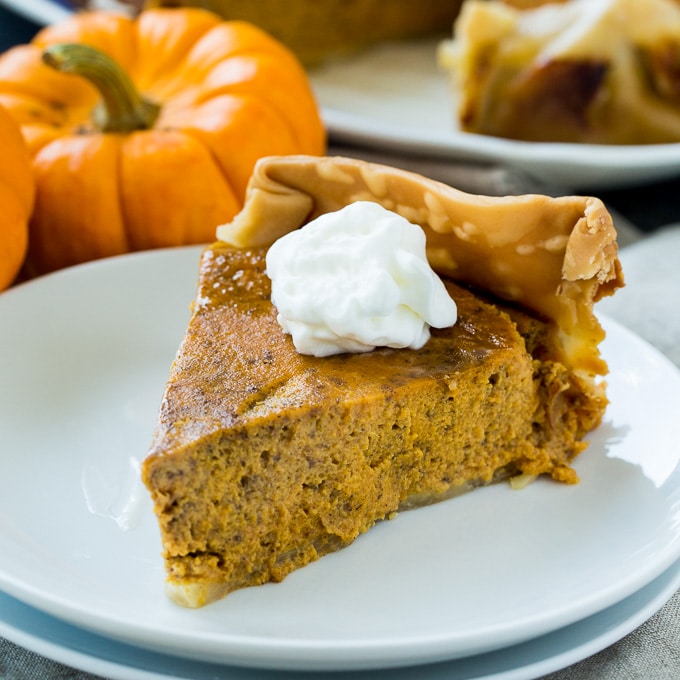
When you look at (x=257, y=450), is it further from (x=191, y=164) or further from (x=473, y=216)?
(x=191, y=164)

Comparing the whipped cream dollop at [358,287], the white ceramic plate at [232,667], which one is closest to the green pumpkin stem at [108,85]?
the whipped cream dollop at [358,287]

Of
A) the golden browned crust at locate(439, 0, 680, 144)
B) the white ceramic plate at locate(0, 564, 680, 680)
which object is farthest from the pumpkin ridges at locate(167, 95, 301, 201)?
the white ceramic plate at locate(0, 564, 680, 680)

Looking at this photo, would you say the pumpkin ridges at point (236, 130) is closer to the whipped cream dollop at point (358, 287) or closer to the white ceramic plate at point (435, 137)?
the white ceramic plate at point (435, 137)

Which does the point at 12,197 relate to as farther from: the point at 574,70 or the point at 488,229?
the point at 574,70

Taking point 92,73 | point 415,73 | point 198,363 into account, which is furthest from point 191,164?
point 415,73

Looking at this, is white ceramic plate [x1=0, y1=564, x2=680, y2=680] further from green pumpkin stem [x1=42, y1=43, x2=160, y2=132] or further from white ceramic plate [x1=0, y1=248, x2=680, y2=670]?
green pumpkin stem [x1=42, y1=43, x2=160, y2=132]

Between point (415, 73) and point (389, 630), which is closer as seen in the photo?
point (389, 630)
